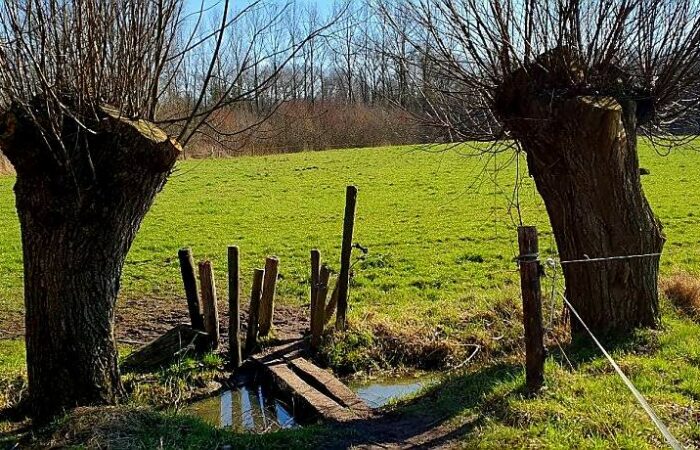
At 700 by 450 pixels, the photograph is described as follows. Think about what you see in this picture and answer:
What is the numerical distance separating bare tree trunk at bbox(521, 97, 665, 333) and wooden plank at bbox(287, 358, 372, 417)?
2.39 metres

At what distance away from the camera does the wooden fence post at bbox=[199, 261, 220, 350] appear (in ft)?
26.7

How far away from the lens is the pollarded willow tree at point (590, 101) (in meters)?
6.58

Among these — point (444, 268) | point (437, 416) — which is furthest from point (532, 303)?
point (444, 268)

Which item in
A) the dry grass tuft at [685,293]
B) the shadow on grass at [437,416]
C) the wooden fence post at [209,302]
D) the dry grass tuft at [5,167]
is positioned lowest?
the shadow on grass at [437,416]

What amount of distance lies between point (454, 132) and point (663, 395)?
3.51m

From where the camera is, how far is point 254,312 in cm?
828

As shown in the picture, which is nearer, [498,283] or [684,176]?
[498,283]

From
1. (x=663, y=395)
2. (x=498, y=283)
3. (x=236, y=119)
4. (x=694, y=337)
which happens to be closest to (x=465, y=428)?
(x=663, y=395)

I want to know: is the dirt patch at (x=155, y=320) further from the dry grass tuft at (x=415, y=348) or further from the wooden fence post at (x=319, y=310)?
the dry grass tuft at (x=415, y=348)

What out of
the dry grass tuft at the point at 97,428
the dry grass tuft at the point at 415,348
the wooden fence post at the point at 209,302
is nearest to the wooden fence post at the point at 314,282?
the dry grass tuft at the point at 415,348

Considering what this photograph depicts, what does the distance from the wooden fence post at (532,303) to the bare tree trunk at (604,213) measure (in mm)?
1609

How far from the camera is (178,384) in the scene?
7.39 meters

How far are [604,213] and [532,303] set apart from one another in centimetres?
180

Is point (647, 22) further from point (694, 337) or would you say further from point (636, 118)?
point (694, 337)
